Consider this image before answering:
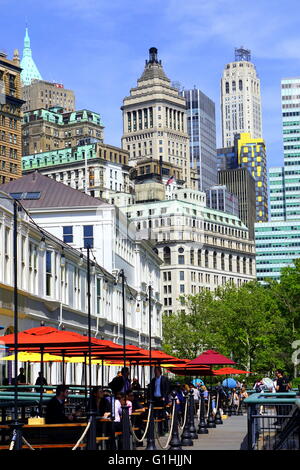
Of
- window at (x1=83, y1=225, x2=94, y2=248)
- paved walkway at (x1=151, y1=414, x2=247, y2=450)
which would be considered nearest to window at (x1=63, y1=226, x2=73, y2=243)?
window at (x1=83, y1=225, x2=94, y2=248)

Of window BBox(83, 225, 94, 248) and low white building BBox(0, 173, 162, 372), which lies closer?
low white building BBox(0, 173, 162, 372)

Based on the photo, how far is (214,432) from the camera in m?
33.4

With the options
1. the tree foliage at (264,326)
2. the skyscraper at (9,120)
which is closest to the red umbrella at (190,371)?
the tree foliage at (264,326)

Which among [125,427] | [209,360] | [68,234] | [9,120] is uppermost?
[9,120]

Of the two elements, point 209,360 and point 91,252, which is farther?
point 91,252

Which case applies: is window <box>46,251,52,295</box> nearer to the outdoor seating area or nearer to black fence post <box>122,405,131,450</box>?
the outdoor seating area

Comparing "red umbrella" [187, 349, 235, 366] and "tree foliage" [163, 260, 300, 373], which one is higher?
"tree foliage" [163, 260, 300, 373]

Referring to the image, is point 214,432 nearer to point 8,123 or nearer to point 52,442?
point 52,442

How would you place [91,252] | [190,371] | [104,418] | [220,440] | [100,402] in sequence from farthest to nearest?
[91,252], [190,371], [220,440], [100,402], [104,418]

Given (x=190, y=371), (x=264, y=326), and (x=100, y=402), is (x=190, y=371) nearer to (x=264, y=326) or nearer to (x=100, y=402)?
(x=100, y=402)

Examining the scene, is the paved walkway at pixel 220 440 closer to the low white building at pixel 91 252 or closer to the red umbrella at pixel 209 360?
the red umbrella at pixel 209 360

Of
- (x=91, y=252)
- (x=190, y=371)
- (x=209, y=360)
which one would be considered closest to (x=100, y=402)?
(x=209, y=360)
